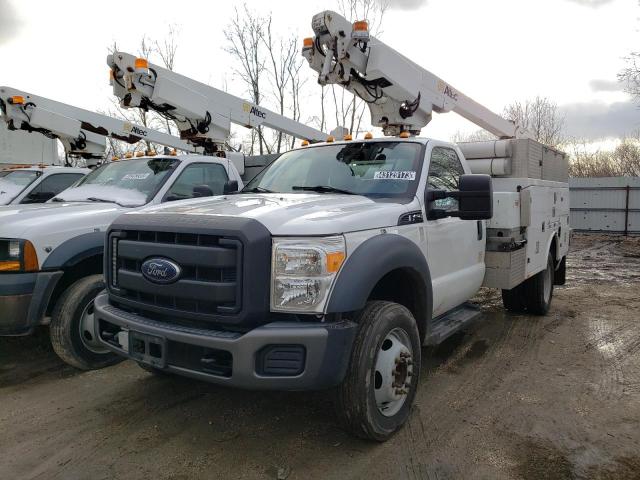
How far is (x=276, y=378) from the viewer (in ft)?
8.77

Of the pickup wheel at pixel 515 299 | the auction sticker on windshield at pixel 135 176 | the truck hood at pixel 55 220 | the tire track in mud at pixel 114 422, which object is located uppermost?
the auction sticker on windshield at pixel 135 176

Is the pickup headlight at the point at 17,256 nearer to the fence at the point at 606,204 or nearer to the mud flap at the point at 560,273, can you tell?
the mud flap at the point at 560,273

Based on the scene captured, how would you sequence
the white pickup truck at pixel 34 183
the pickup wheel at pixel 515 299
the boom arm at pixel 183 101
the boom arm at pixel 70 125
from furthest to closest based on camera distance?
the boom arm at pixel 70 125 → the white pickup truck at pixel 34 183 → the boom arm at pixel 183 101 → the pickup wheel at pixel 515 299

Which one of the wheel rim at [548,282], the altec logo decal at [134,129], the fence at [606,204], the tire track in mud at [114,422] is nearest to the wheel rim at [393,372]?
the tire track in mud at [114,422]

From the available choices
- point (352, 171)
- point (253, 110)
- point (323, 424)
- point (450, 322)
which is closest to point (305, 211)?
point (352, 171)

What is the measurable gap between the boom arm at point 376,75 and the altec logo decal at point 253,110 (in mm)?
3159

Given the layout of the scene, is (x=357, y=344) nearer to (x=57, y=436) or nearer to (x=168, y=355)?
(x=168, y=355)

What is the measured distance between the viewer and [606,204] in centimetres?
1841

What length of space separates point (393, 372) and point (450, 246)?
1.43 m

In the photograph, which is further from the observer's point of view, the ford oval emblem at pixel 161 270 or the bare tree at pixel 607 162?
the bare tree at pixel 607 162

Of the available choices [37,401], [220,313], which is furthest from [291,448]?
[37,401]

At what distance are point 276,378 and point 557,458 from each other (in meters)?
1.82

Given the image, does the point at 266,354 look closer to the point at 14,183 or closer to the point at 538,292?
the point at 538,292

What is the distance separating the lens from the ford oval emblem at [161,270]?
2.89m
